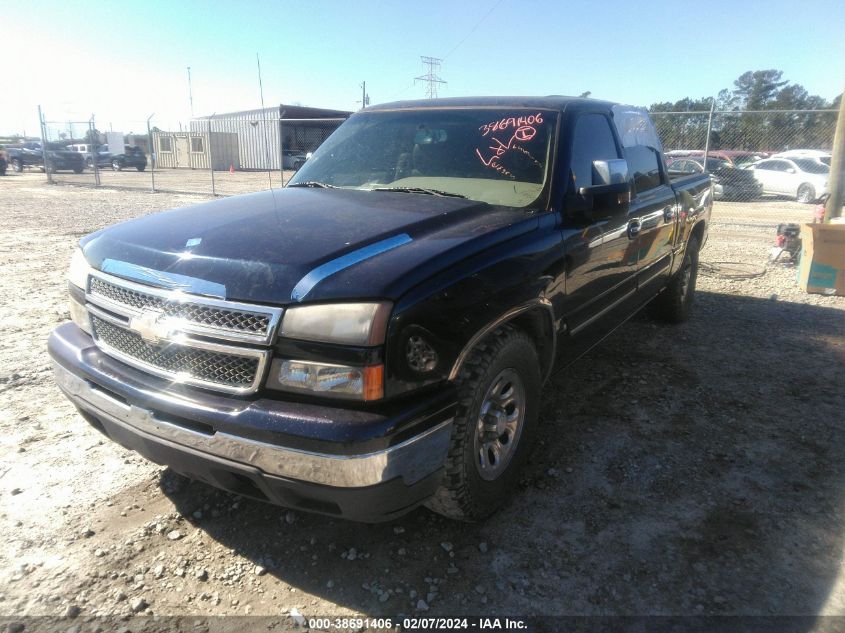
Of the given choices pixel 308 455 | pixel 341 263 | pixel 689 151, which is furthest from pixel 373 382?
pixel 689 151

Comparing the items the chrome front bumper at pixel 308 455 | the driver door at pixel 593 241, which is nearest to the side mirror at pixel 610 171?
the driver door at pixel 593 241

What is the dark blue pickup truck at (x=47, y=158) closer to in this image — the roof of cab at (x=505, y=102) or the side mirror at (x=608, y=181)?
the roof of cab at (x=505, y=102)

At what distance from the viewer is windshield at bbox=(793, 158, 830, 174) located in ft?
56.6

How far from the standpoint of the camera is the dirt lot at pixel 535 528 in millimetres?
2271

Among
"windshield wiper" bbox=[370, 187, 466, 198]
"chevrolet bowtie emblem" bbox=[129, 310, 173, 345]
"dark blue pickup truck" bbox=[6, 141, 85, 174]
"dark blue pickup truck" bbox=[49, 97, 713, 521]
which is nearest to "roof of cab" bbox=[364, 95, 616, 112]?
"dark blue pickup truck" bbox=[49, 97, 713, 521]

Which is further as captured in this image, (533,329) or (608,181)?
(608,181)

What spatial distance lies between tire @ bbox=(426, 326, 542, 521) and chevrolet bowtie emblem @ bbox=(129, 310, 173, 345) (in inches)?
42.9

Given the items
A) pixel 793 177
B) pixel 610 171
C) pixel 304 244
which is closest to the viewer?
pixel 304 244

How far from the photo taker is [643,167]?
433 cm

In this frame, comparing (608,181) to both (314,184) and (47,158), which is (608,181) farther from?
(47,158)

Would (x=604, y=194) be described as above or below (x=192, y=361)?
above

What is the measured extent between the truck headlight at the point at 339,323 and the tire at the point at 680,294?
4.11m

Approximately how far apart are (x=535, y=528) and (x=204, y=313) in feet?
5.60

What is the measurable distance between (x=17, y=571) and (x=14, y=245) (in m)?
8.31
